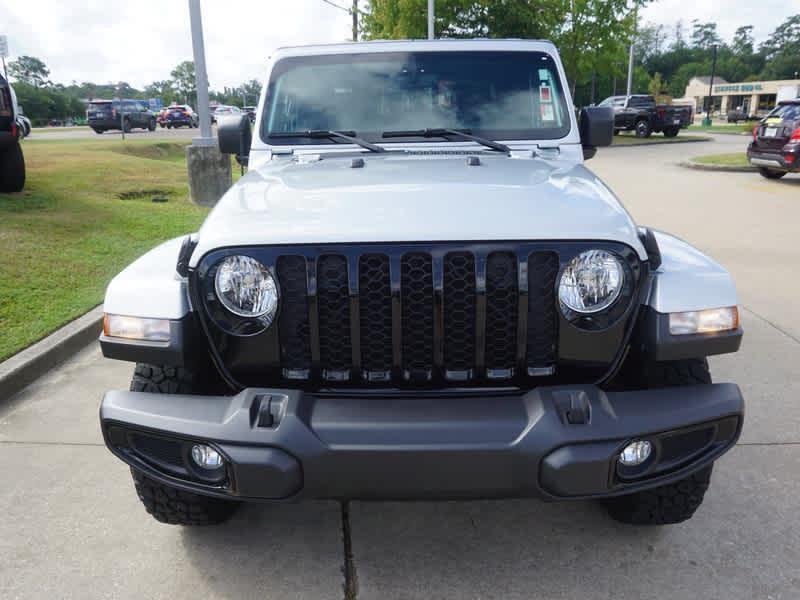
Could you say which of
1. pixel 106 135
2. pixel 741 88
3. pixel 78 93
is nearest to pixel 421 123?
pixel 106 135

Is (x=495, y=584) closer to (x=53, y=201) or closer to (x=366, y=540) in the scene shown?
(x=366, y=540)

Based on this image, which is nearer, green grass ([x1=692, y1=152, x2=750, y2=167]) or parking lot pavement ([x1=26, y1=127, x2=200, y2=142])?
green grass ([x1=692, y1=152, x2=750, y2=167])

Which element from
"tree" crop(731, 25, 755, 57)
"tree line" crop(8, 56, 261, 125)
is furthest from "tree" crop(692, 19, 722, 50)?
"tree line" crop(8, 56, 261, 125)

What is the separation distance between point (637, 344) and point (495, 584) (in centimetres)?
95

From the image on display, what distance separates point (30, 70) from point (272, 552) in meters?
130

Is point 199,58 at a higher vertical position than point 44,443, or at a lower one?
higher

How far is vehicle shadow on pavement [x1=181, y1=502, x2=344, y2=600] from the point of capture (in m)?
2.38

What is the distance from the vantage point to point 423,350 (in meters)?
2.16

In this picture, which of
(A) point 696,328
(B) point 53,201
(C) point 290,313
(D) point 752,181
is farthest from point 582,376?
(D) point 752,181

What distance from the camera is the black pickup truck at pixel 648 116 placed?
1127 inches

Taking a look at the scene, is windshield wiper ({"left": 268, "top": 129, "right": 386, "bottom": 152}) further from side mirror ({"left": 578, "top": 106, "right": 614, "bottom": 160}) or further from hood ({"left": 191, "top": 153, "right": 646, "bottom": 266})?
side mirror ({"left": 578, "top": 106, "right": 614, "bottom": 160})

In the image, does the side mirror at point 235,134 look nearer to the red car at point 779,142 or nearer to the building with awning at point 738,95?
the red car at point 779,142

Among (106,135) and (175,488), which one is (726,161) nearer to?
(175,488)

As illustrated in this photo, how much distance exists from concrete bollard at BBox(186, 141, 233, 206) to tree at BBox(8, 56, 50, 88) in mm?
111383
